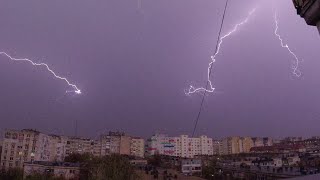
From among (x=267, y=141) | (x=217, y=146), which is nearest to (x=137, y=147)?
(x=217, y=146)

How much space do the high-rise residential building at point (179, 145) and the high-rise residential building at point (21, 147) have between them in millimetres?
42231

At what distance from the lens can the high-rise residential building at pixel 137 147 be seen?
102m

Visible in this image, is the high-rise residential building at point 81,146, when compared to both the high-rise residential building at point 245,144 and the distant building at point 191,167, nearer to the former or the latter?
the distant building at point 191,167

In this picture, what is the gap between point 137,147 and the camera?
10388 cm

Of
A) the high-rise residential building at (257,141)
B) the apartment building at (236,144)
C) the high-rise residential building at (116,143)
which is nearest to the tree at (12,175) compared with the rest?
the high-rise residential building at (116,143)

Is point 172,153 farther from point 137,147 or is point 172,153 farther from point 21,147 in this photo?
point 21,147

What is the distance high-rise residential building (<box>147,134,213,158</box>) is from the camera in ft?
357

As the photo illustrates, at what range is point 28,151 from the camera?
6756 cm

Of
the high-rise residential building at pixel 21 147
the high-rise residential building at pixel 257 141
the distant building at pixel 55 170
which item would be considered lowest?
the distant building at pixel 55 170

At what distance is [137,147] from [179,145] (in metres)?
15.6

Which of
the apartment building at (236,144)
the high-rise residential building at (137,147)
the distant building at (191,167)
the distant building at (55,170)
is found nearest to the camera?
the distant building at (55,170)

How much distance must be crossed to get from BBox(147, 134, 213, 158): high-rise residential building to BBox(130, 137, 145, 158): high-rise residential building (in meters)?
3.84

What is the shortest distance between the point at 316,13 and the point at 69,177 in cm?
4685

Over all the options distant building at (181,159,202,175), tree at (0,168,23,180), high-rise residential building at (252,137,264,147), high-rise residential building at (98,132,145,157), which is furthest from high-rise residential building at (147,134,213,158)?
tree at (0,168,23,180)
